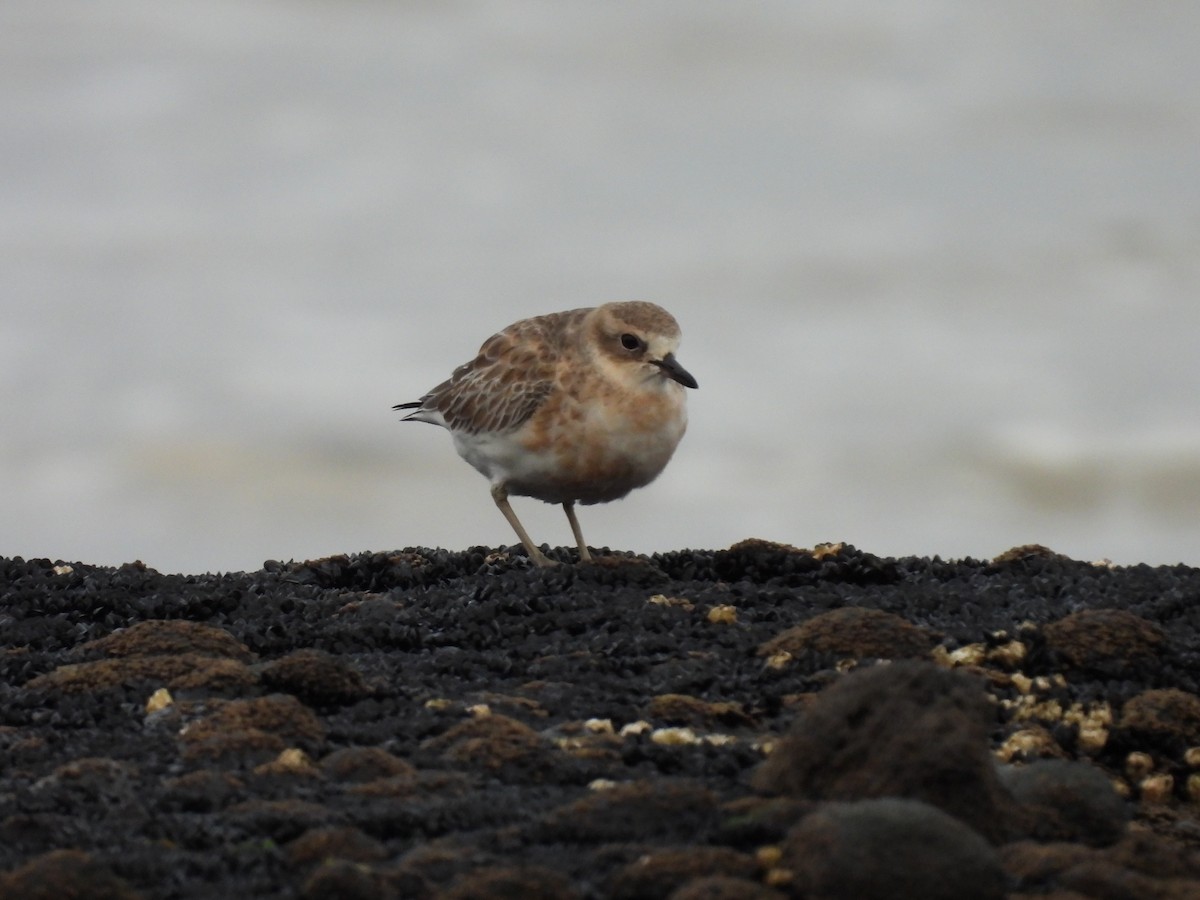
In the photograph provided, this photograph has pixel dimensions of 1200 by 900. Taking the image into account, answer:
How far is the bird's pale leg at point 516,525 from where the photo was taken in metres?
12.1

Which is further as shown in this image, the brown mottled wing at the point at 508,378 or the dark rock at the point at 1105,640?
the brown mottled wing at the point at 508,378

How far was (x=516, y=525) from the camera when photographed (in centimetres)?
1244

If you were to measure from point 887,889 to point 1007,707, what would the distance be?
11.0 feet

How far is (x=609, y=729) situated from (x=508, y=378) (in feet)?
16.6

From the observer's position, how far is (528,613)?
10.4 m

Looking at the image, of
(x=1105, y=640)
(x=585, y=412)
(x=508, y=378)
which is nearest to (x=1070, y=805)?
(x=1105, y=640)

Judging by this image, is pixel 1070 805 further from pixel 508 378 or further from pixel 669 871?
pixel 508 378

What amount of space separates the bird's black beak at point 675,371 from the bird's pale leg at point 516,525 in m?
1.59

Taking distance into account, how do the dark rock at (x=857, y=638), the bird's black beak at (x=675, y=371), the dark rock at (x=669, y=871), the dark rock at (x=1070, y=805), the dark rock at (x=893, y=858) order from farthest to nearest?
the bird's black beak at (x=675, y=371) < the dark rock at (x=857, y=638) < the dark rock at (x=1070, y=805) < the dark rock at (x=669, y=871) < the dark rock at (x=893, y=858)

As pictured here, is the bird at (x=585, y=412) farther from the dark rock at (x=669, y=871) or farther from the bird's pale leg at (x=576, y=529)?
the dark rock at (x=669, y=871)

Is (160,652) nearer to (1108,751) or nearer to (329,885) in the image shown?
(329,885)

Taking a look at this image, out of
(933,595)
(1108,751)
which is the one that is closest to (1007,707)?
(1108,751)

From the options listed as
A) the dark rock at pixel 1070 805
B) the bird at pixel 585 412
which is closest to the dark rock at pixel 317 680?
the bird at pixel 585 412

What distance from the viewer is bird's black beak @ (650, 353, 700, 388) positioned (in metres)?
11.7
